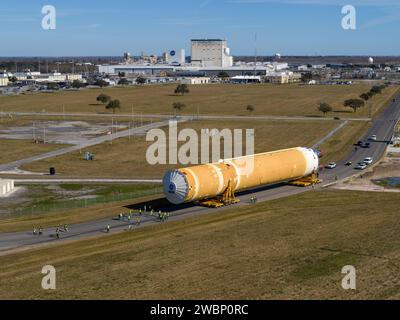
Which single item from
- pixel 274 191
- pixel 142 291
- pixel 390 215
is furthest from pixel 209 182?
pixel 142 291

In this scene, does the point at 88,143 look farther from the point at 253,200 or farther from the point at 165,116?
the point at 253,200

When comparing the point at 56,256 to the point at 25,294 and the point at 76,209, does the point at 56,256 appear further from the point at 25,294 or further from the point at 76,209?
the point at 76,209

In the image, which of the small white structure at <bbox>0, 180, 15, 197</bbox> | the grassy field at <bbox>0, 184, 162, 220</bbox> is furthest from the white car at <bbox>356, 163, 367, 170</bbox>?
the small white structure at <bbox>0, 180, 15, 197</bbox>

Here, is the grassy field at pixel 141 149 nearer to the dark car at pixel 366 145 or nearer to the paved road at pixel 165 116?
the paved road at pixel 165 116

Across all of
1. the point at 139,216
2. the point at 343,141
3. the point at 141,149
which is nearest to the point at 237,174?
the point at 139,216

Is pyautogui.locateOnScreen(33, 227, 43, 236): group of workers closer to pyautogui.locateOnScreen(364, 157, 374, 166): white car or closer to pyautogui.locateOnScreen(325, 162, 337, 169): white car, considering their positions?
pyautogui.locateOnScreen(325, 162, 337, 169): white car

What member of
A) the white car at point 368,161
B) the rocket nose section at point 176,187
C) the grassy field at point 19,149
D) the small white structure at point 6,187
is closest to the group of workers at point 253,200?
the rocket nose section at point 176,187
